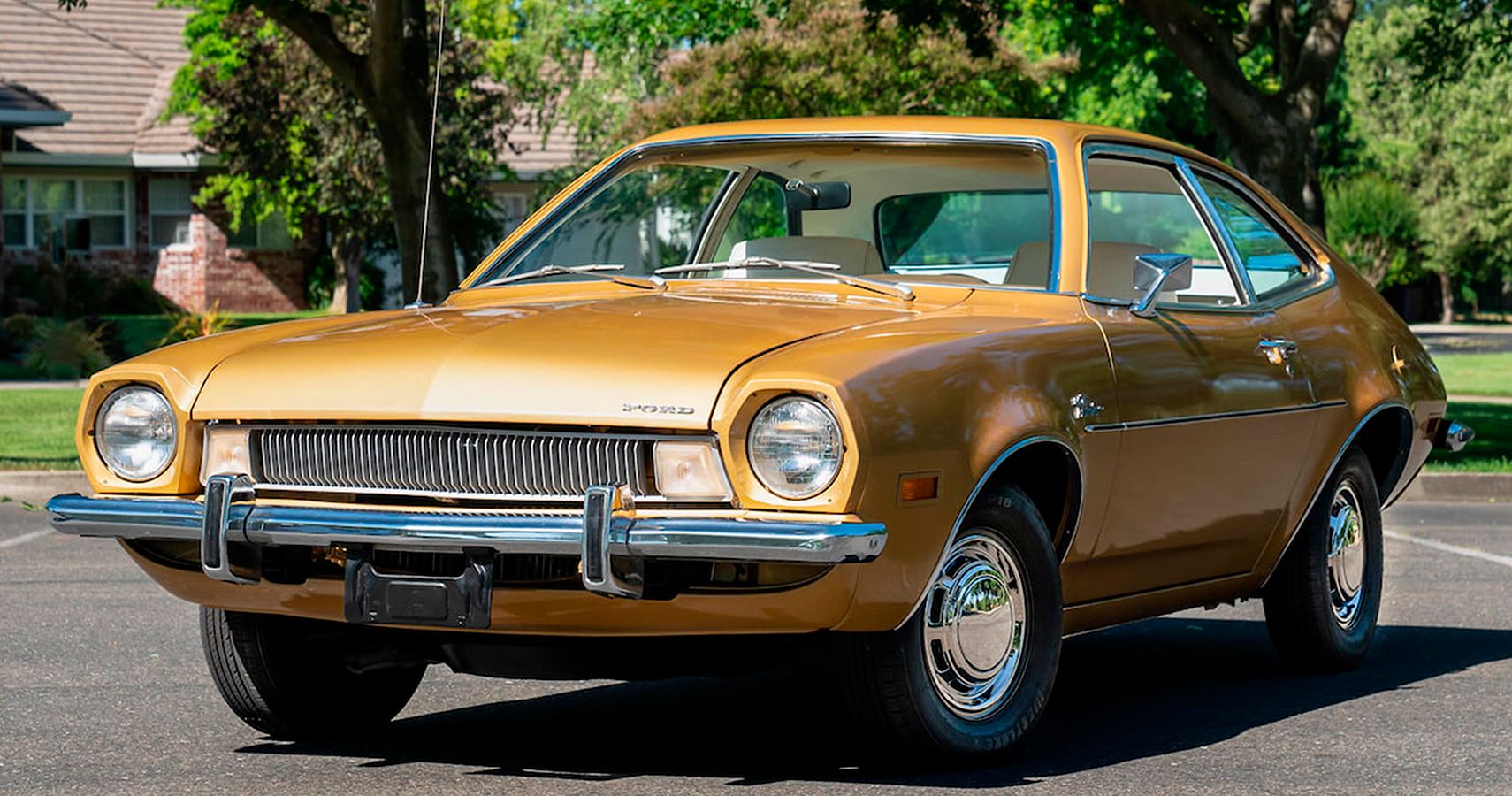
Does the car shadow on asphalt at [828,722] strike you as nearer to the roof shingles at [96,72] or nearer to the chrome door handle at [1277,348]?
the chrome door handle at [1277,348]

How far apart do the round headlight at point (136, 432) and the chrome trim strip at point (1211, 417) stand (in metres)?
2.23

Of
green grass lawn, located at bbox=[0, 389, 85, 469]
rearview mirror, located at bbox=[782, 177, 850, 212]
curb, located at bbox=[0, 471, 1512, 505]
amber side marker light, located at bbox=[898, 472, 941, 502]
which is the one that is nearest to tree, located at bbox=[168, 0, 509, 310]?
green grass lawn, located at bbox=[0, 389, 85, 469]

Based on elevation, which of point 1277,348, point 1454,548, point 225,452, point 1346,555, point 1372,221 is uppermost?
point 1372,221

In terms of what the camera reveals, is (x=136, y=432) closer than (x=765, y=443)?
No

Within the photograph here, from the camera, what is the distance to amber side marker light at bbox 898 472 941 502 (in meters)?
4.97

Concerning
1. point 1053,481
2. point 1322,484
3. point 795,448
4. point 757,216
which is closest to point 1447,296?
point 1322,484

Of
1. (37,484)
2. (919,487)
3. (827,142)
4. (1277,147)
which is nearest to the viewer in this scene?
(919,487)

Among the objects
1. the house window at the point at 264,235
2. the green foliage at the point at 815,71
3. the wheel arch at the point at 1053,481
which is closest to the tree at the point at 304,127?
the house window at the point at 264,235

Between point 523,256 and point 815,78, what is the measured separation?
1047 inches

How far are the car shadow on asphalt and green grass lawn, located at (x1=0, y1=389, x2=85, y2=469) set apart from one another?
8.68m

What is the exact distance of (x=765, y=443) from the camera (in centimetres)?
490

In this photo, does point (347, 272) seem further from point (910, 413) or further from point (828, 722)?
point (910, 413)

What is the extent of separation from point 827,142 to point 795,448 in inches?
82.8

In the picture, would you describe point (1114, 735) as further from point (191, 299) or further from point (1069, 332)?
point (191, 299)
